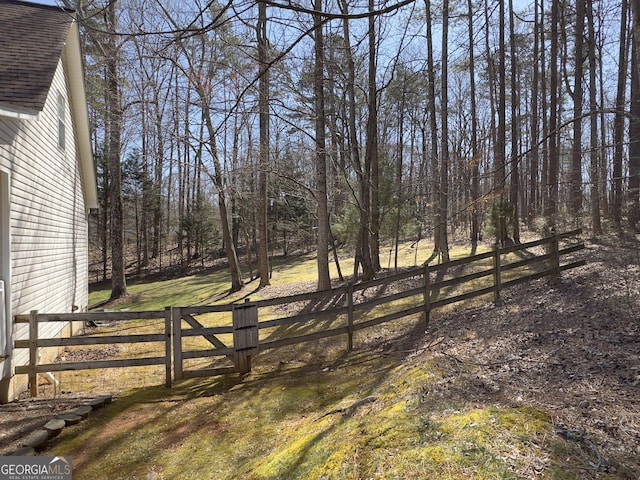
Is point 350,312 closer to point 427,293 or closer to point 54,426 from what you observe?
point 427,293

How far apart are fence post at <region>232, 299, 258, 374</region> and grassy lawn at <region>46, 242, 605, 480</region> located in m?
0.32

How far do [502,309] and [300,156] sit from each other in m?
11.6

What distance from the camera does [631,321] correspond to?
5262 millimetres

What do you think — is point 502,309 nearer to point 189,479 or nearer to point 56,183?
point 189,479

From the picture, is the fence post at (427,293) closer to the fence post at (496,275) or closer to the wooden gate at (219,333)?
the fence post at (496,275)

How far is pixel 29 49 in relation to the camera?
6980 millimetres

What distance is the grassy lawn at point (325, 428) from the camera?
2.73 meters

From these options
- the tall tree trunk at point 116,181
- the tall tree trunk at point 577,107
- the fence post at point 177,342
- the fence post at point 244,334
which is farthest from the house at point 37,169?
the tall tree trunk at point 577,107

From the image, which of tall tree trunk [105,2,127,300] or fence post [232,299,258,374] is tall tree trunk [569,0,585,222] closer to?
fence post [232,299,258,374]

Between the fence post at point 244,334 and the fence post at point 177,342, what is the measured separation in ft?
2.65

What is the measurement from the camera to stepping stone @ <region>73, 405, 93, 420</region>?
492cm

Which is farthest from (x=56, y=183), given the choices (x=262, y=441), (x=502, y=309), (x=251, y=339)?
(x=502, y=309)

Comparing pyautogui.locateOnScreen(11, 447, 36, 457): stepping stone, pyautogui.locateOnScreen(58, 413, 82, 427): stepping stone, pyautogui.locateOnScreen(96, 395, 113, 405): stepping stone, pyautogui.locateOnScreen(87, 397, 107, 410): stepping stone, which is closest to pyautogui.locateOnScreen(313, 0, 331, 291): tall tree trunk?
pyautogui.locateOnScreen(96, 395, 113, 405): stepping stone
